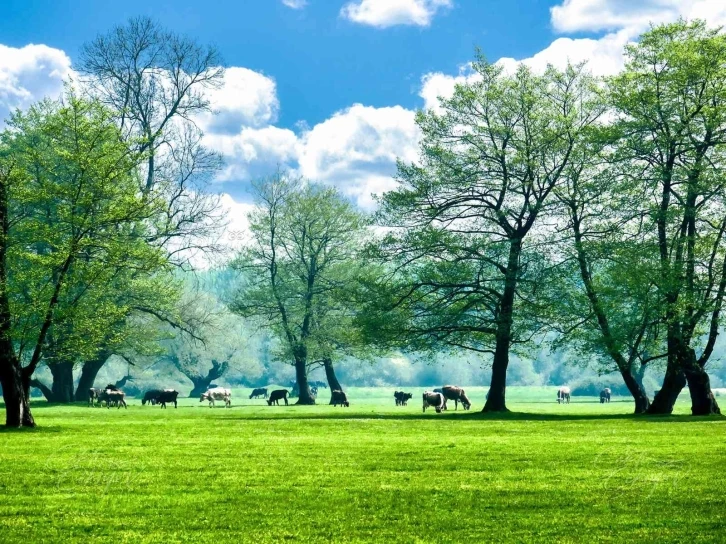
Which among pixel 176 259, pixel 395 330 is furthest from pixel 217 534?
pixel 176 259

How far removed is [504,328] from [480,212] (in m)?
5.70

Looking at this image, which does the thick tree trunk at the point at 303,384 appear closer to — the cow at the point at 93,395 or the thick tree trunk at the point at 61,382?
the cow at the point at 93,395

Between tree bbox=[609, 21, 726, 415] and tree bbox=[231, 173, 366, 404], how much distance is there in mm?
28964

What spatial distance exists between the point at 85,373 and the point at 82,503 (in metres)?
48.0

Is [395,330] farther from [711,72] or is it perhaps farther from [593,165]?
[711,72]

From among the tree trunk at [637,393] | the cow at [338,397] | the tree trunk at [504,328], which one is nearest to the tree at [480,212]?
the tree trunk at [504,328]

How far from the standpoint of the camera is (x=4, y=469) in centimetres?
1641

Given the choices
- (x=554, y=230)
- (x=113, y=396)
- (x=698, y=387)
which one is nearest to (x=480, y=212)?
(x=554, y=230)

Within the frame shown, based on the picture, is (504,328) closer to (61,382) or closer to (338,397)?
(338,397)

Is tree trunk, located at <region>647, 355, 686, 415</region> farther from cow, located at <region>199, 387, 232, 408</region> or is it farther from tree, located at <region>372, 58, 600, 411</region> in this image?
cow, located at <region>199, 387, 232, 408</region>

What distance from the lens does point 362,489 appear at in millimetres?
13797

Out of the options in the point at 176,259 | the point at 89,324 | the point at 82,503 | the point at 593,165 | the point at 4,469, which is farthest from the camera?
the point at 176,259

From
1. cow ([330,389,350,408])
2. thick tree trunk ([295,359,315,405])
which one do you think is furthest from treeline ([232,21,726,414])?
thick tree trunk ([295,359,315,405])

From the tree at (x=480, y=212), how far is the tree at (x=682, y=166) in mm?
3225
